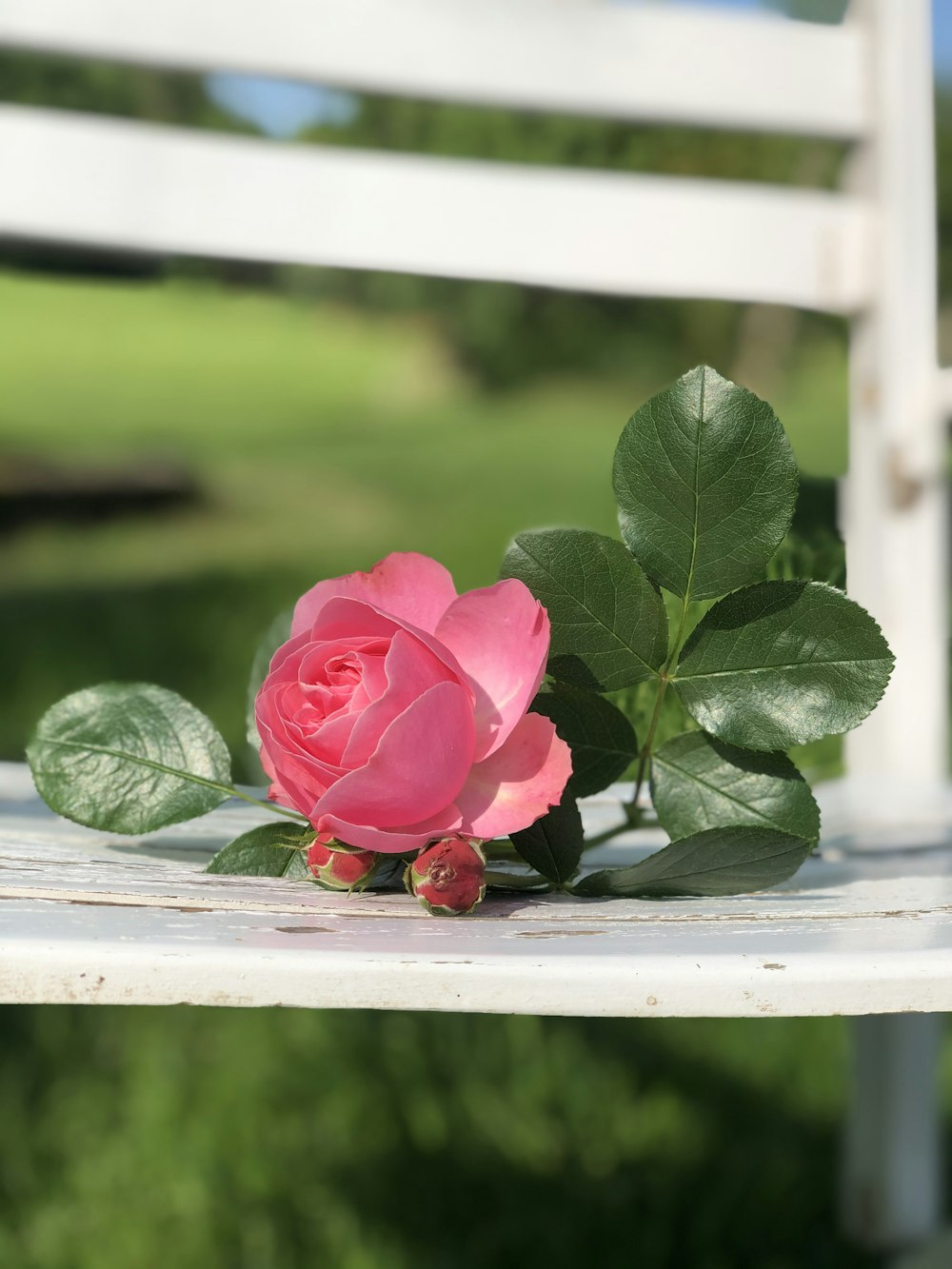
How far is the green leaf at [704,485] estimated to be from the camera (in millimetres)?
388

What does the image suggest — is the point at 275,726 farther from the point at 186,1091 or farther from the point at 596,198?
the point at 186,1091

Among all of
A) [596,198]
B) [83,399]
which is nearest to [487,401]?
[83,399]

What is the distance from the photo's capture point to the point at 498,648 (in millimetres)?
387

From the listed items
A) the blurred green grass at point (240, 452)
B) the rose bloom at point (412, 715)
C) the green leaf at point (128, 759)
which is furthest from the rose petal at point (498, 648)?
the blurred green grass at point (240, 452)

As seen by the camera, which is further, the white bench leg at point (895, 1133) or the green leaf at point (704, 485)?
the white bench leg at point (895, 1133)

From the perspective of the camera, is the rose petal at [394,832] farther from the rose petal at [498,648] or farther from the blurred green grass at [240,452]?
the blurred green grass at [240,452]

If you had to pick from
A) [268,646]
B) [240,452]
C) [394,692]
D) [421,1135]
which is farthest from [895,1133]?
[240,452]

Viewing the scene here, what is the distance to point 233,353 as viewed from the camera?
14.2 feet

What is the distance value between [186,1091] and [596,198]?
92 centimetres

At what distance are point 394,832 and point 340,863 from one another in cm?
3

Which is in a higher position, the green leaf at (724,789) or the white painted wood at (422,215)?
the white painted wood at (422,215)

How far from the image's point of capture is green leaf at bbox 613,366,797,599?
1.27 ft

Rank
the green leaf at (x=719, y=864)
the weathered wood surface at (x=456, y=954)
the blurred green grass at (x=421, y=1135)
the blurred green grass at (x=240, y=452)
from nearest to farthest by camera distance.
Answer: the weathered wood surface at (x=456, y=954), the green leaf at (x=719, y=864), the blurred green grass at (x=421, y=1135), the blurred green grass at (x=240, y=452)

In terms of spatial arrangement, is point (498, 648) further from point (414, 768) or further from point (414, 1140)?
point (414, 1140)
